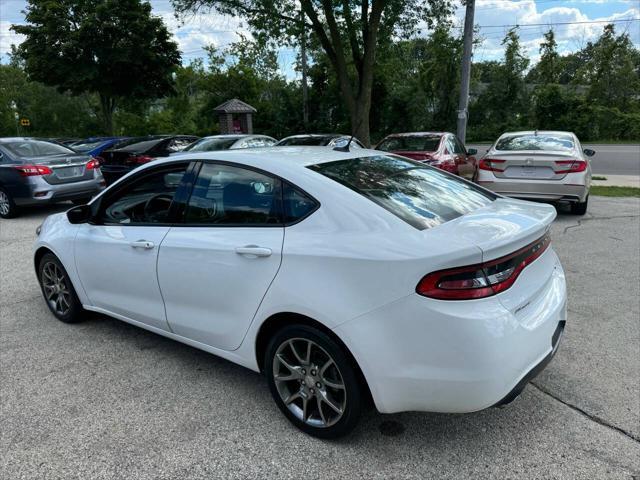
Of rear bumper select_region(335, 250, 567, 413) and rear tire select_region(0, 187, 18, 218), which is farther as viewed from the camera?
rear tire select_region(0, 187, 18, 218)

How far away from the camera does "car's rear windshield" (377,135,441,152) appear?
8.98 metres

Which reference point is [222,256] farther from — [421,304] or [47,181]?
[47,181]

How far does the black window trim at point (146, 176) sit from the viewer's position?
3057 mm

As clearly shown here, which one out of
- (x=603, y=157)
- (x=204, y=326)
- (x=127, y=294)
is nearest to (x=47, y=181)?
(x=127, y=294)

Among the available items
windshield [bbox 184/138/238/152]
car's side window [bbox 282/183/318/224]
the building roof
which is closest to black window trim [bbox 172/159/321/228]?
car's side window [bbox 282/183/318/224]

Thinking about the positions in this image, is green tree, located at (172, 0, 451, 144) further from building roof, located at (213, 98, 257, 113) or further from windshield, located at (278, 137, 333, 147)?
building roof, located at (213, 98, 257, 113)

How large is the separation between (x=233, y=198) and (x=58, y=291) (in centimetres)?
224

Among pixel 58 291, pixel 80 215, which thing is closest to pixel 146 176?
pixel 80 215

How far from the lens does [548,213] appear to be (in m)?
2.81

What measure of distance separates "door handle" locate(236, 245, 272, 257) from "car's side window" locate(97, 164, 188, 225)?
83 centimetres

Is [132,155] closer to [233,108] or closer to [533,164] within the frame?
[533,164]

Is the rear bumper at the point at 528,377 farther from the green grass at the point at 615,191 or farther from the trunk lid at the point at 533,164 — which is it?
the green grass at the point at 615,191

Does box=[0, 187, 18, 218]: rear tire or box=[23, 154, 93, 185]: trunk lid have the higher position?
box=[23, 154, 93, 185]: trunk lid

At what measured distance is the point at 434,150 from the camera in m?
8.78
